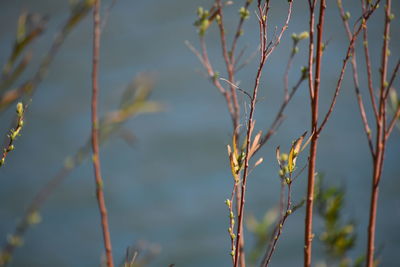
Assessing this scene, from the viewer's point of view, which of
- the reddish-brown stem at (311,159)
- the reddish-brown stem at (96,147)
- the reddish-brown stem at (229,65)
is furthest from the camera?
the reddish-brown stem at (229,65)

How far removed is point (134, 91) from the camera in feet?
3.37

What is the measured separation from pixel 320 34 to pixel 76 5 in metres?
0.45

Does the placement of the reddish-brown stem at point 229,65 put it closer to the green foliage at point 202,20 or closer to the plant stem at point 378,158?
the green foliage at point 202,20

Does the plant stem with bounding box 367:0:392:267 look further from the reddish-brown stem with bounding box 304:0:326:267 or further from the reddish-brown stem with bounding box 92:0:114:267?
the reddish-brown stem with bounding box 92:0:114:267

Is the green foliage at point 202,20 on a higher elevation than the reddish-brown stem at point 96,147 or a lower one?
higher

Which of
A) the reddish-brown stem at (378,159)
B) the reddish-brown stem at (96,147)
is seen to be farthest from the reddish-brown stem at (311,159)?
the reddish-brown stem at (96,147)

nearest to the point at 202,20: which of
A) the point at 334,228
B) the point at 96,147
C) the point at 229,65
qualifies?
the point at 229,65

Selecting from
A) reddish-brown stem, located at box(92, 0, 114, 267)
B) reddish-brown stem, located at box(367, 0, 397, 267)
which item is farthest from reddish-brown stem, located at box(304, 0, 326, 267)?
reddish-brown stem, located at box(92, 0, 114, 267)

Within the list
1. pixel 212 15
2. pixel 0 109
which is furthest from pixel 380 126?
pixel 0 109

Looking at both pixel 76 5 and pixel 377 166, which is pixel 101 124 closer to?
pixel 76 5

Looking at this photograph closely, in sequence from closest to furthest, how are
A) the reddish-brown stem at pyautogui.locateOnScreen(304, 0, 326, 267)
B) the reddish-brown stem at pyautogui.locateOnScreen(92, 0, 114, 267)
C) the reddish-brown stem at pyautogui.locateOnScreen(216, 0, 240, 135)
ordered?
the reddish-brown stem at pyautogui.locateOnScreen(304, 0, 326, 267) → the reddish-brown stem at pyautogui.locateOnScreen(92, 0, 114, 267) → the reddish-brown stem at pyautogui.locateOnScreen(216, 0, 240, 135)

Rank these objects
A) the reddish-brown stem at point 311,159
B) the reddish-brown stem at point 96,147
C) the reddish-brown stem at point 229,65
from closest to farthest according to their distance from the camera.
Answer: the reddish-brown stem at point 311,159 < the reddish-brown stem at point 96,147 < the reddish-brown stem at point 229,65

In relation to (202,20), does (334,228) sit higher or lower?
lower

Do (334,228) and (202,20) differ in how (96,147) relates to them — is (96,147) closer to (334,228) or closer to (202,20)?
(202,20)
